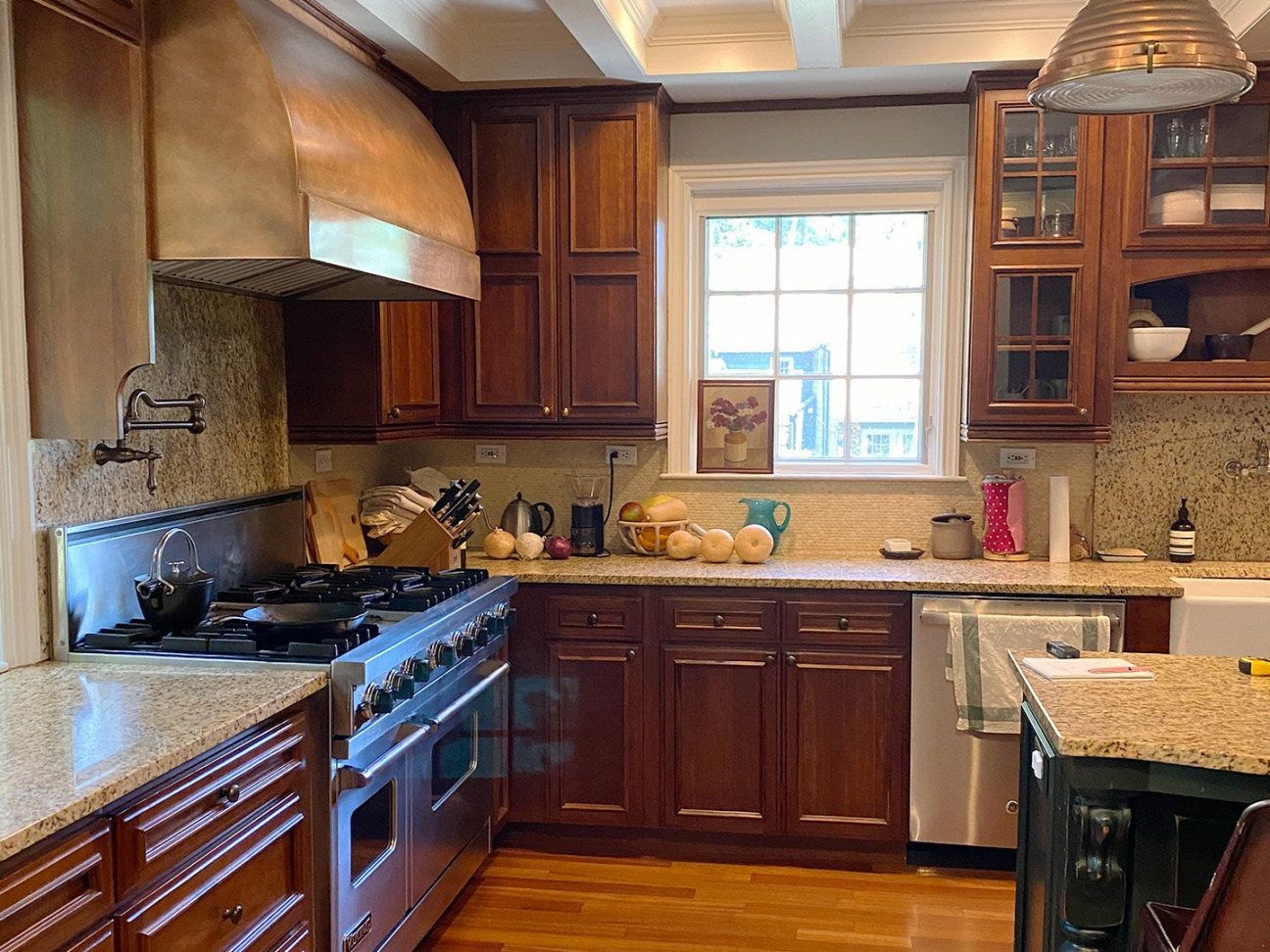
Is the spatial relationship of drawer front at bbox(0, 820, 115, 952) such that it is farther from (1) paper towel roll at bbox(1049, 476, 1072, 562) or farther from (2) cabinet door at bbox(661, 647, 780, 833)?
(1) paper towel roll at bbox(1049, 476, 1072, 562)

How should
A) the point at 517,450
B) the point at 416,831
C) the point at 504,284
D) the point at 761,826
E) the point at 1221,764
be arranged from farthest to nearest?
the point at 517,450, the point at 504,284, the point at 761,826, the point at 416,831, the point at 1221,764

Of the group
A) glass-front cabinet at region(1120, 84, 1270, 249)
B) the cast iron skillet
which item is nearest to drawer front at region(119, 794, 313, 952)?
the cast iron skillet

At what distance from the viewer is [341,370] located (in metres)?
3.30

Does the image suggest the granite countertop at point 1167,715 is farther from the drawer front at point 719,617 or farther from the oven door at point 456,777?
the oven door at point 456,777

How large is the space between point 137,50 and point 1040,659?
7.45ft

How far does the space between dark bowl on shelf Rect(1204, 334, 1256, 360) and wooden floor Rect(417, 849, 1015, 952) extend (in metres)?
1.77

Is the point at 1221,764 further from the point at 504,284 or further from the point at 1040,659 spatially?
the point at 504,284

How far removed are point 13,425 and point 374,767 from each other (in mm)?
1032

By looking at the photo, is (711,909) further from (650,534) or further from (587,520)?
(587,520)

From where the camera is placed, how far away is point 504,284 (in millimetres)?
3721

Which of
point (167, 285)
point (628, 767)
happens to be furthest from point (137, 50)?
point (628, 767)

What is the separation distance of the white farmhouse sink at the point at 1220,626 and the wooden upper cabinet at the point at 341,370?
2422 millimetres

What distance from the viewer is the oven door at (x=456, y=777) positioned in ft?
9.04

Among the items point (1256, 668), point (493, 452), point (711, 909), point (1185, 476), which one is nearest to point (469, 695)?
point (711, 909)
